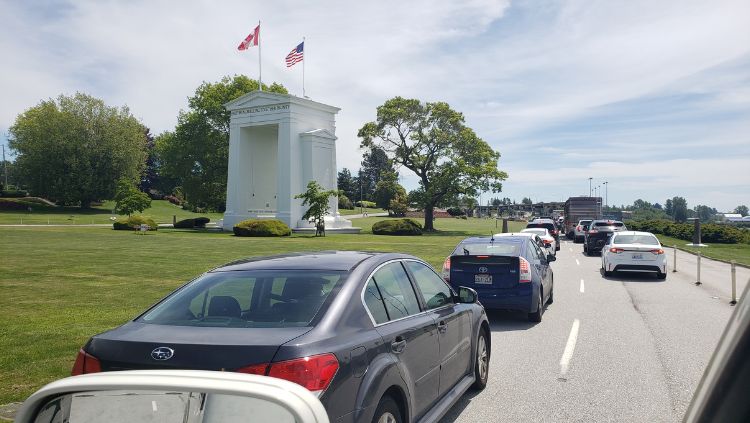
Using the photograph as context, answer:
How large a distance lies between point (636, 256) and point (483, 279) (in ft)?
32.4

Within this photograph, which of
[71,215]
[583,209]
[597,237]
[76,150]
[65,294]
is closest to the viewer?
[65,294]

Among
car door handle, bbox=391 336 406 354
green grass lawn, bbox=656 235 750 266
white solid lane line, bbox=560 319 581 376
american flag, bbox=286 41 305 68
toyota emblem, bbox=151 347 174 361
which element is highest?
american flag, bbox=286 41 305 68

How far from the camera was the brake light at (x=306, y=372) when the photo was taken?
10.6ft

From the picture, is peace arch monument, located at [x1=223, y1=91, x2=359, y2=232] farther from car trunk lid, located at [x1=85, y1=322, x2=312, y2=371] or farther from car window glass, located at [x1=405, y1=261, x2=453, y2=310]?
car trunk lid, located at [x1=85, y1=322, x2=312, y2=371]

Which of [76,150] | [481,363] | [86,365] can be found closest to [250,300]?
[86,365]

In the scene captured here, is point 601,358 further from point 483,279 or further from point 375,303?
point 375,303

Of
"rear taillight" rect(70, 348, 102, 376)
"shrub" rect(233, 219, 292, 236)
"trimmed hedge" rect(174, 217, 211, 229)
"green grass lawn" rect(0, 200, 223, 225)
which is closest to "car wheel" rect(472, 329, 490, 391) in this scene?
"rear taillight" rect(70, 348, 102, 376)

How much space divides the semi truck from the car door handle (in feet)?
148

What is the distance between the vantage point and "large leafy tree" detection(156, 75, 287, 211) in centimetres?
6034

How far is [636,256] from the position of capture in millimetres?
18938

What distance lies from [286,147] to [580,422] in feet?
154

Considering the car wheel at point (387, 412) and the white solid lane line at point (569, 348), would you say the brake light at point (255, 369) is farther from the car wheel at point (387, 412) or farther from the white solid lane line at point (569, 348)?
the white solid lane line at point (569, 348)

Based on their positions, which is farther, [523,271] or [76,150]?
[76,150]

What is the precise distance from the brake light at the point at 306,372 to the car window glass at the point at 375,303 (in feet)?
3.06
